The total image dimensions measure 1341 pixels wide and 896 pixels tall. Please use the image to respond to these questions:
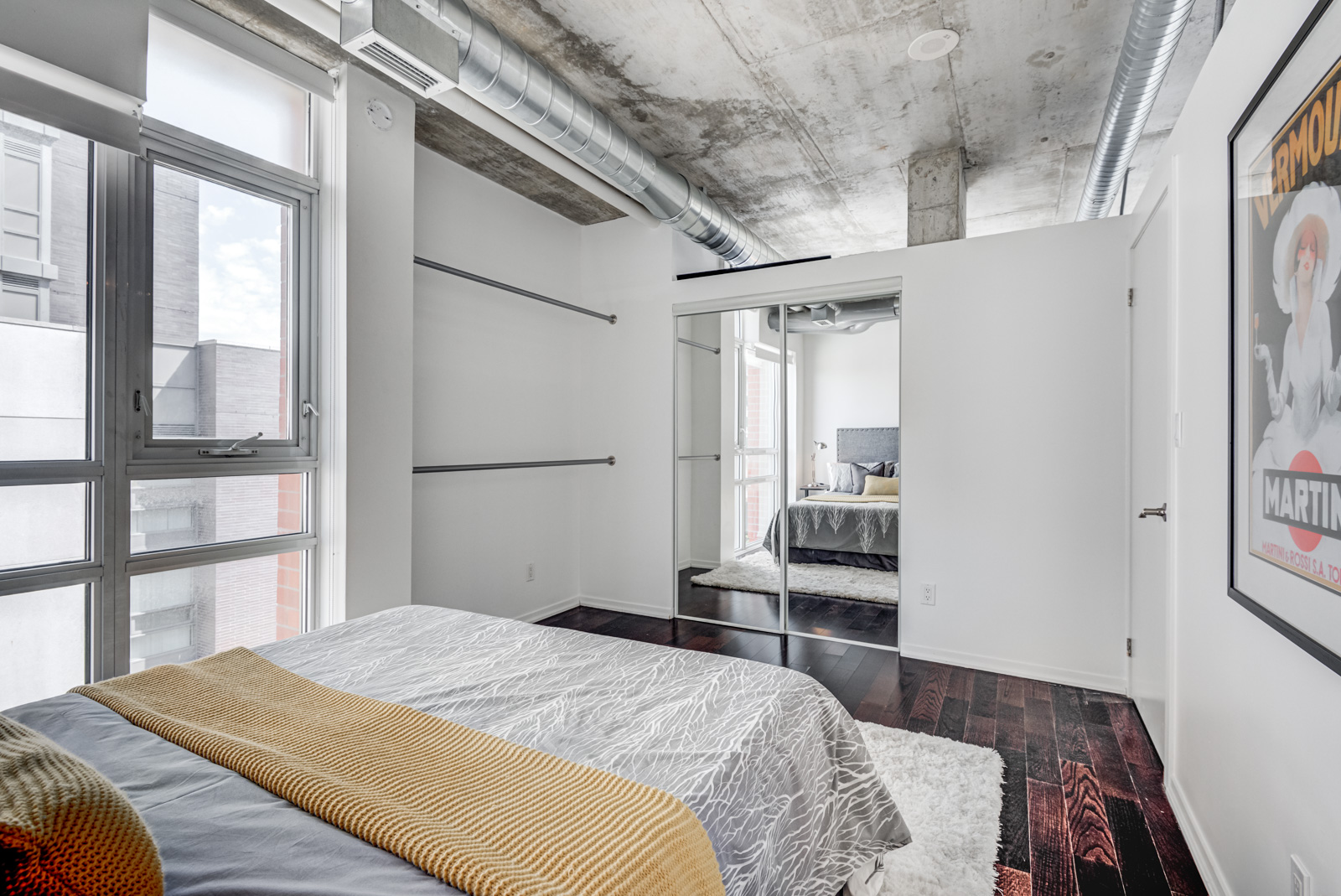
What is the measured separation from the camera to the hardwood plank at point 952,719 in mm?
2473

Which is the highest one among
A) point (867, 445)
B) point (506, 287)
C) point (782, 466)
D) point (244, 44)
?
point (244, 44)

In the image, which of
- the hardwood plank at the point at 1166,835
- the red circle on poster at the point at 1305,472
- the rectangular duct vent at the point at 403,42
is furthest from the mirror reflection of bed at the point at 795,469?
the red circle on poster at the point at 1305,472

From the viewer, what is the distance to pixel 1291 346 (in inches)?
43.9

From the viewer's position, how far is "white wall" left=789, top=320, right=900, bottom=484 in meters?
3.48

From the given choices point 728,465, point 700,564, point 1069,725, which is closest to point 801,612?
point 700,564

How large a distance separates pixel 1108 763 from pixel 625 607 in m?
2.74

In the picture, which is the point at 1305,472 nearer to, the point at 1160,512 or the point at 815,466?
the point at 1160,512

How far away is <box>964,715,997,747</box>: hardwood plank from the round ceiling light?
2.73 metres

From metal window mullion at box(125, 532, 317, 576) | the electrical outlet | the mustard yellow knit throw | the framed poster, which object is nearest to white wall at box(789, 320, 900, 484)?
the framed poster

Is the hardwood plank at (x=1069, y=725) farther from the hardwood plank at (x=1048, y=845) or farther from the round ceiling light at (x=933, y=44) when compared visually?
the round ceiling light at (x=933, y=44)

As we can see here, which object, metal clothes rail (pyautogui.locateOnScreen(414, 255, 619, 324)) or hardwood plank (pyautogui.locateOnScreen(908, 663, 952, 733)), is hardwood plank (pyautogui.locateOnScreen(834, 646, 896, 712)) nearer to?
hardwood plank (pyautogui.locateOnScreen(908, 663, 952, 733))

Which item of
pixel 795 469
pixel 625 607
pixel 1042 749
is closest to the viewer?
pixel 1042 749

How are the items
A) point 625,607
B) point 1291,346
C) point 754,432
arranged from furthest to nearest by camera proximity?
point 625,607
point 754,432
point 1291,346

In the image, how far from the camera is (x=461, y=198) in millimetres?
3570
